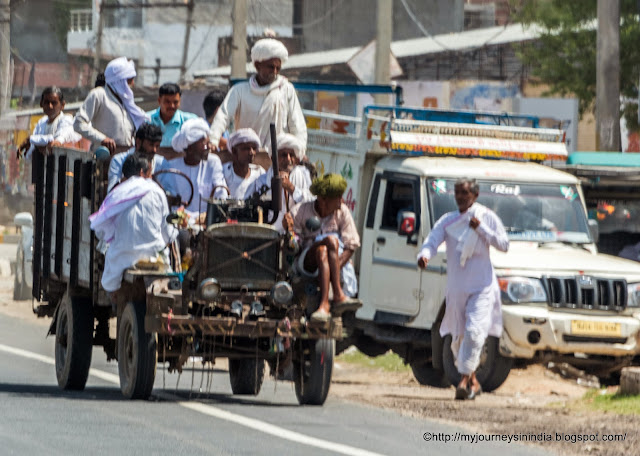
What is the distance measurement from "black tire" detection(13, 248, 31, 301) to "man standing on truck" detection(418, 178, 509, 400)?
10.7 metres

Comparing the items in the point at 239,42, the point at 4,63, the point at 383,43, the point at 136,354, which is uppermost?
the point at 4,63

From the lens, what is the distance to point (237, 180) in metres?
11.6

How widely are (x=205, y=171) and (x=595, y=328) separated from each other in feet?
13.0

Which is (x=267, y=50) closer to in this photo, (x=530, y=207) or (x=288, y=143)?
(x=288, y=143)

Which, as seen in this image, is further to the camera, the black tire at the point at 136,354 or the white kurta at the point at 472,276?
the white kurta at the point at 472,276

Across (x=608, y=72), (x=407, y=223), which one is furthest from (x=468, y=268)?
(x=608, y=72)

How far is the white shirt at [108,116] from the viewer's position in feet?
40.3

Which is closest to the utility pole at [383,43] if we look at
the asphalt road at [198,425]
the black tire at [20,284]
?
the black tire at [20,284]

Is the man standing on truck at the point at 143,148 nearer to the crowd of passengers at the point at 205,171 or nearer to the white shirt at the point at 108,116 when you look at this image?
the crowd of passengers at the point at 205,171

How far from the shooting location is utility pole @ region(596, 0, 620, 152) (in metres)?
21.2

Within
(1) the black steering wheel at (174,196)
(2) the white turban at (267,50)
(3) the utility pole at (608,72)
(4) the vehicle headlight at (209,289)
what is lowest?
(4) the vehicle headlight at (209,289)

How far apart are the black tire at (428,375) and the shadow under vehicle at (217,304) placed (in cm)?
383

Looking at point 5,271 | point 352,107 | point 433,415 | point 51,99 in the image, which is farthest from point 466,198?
point 352,107

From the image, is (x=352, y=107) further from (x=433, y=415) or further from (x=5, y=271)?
(x=433, y=415)
